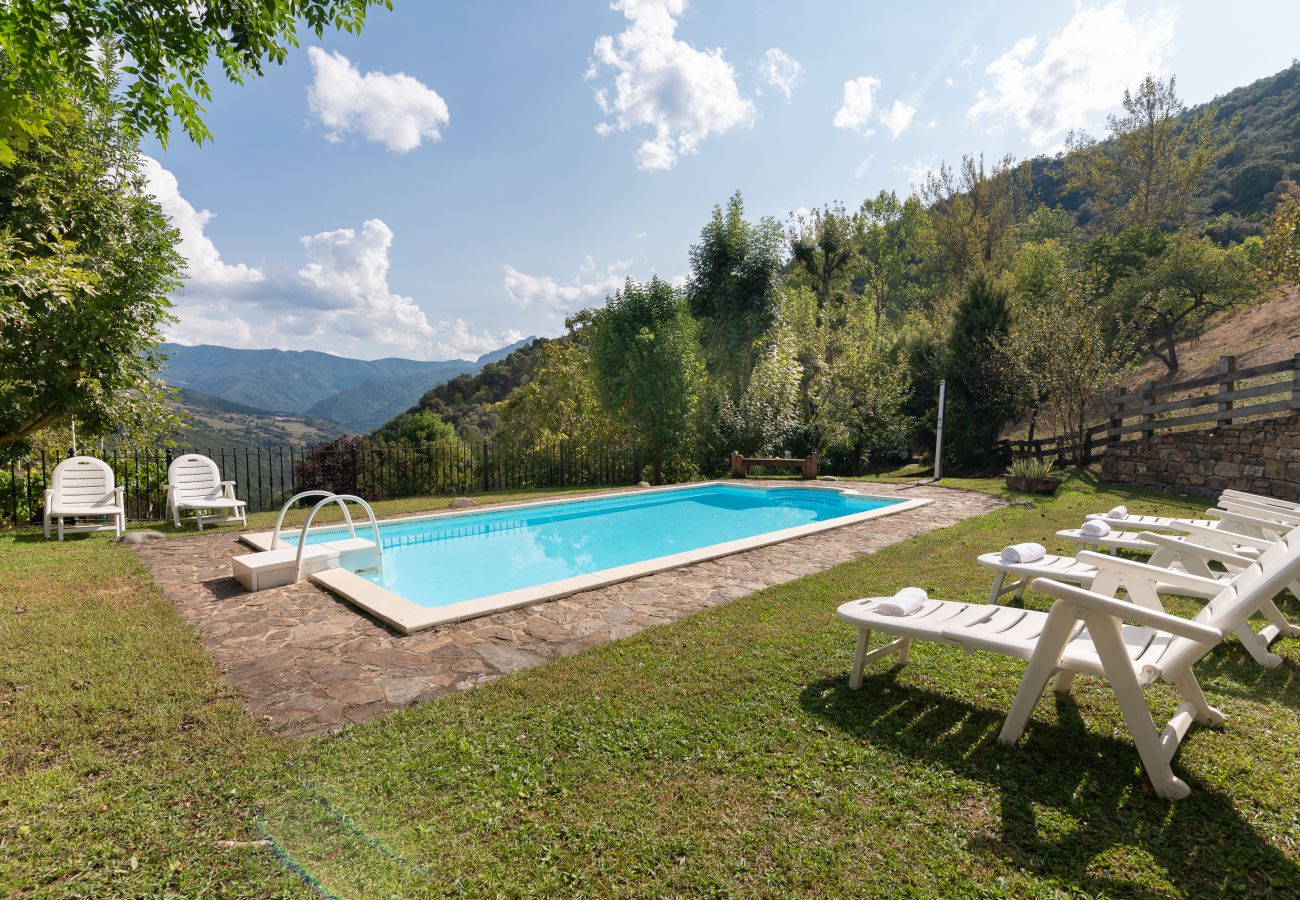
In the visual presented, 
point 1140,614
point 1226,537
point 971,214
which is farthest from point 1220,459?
point 971,214

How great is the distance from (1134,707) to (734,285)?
18.0 m

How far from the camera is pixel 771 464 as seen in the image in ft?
49.7

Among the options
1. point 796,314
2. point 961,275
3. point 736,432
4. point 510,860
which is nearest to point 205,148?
point 510,860

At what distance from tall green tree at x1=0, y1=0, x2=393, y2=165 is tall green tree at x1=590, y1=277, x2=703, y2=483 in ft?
36.6

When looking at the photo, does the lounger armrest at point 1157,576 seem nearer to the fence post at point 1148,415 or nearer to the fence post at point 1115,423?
the fence post at point 1148,415

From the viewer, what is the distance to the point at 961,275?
1144 inches

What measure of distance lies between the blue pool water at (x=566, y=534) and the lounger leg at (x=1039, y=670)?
193 inches

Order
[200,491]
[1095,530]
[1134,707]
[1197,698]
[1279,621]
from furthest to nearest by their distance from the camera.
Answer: [200,491] → [1095,530] → [1279,621] → [1197,698] → [1134,707]

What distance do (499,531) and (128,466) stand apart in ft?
20.8

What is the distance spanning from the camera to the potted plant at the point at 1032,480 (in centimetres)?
1071

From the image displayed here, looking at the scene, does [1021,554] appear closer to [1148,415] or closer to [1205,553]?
[1205,553]

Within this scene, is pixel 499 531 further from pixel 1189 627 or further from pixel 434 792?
pixel 1189 627

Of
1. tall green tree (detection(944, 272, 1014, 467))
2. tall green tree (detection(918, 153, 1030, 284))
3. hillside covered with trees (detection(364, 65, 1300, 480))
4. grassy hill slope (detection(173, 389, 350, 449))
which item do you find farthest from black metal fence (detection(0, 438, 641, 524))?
grassy hill slope (detection(173, 389, 350, 449))

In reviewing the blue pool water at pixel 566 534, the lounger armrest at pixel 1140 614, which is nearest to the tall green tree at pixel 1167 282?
the blue pool water at pixel 566 534
